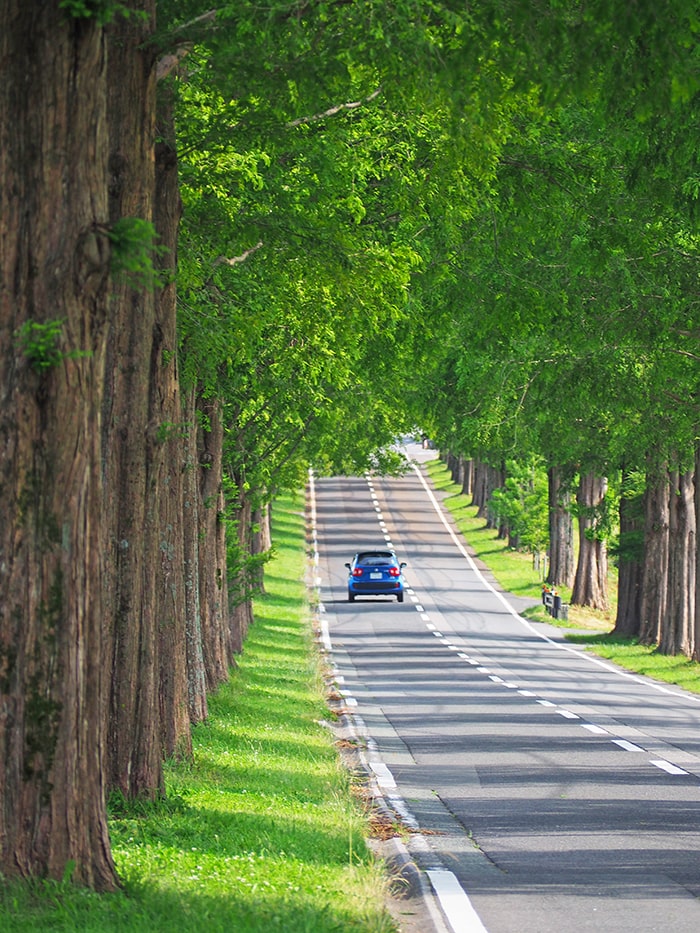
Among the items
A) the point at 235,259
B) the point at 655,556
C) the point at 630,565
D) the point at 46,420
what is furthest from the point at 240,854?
the point at 630,565

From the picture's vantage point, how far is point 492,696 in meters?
27.8

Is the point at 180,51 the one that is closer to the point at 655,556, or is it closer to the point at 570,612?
the point at 655,556

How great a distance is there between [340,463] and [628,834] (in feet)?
109

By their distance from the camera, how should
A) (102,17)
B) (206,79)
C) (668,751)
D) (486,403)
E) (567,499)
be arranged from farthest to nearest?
(567,499), (486,403), (668,751), (206,79), (102,17)

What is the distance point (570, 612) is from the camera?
184ft

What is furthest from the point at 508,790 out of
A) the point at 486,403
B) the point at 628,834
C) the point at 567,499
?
the point at 567,499

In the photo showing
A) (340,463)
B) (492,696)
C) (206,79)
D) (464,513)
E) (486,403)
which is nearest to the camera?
(206,79)

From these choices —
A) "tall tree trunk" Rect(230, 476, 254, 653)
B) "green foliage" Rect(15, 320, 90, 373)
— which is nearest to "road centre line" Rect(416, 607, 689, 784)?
"tall tree trunk" Rect(230, 476, 254, 653)

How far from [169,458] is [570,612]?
42918mm

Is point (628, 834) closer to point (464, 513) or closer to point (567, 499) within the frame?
point (567, 499)

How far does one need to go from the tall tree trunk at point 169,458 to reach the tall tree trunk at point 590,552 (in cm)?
3545

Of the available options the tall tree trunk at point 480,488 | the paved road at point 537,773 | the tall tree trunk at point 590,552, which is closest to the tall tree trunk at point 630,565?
the tall tree trunk at point 590,552

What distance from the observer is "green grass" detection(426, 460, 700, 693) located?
37156 mm

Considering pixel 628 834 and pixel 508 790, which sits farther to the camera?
pixel 508 790
